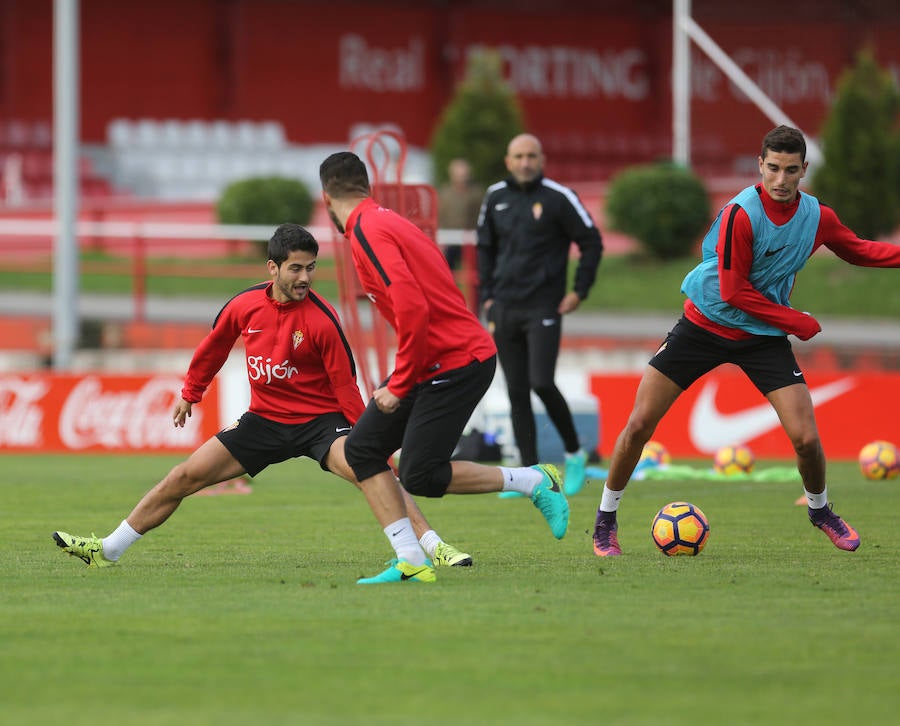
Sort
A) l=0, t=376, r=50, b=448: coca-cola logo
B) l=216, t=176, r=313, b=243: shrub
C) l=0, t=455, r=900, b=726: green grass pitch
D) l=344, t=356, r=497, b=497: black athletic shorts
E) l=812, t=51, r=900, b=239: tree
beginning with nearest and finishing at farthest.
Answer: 1. l=0, t=455, r=900, b=726: green grass pitch
2. l=344, t=356, r=497, b=497: black athletic shorts
3. l=0, t=376, r=50, b=448: coca-cola logo
4. l=812, t=51, r=900, b=239: tree
5. l=216, t=176, r=313, b=243: shrub

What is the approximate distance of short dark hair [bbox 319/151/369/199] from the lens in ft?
24.4

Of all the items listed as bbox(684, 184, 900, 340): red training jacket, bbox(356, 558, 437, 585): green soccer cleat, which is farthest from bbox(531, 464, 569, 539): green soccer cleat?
bbox(684, 184, 900, 340): red training jacket

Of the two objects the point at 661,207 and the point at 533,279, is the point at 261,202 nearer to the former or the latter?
the point at 661,207

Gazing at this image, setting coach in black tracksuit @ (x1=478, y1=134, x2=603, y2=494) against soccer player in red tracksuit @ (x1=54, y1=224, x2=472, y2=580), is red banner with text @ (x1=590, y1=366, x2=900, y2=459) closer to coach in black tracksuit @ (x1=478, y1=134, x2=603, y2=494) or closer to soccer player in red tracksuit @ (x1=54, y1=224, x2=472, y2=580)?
coach in black tracksuit @ (x1=478, y1=134, x2=603, y2=494)

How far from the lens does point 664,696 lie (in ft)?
16.9

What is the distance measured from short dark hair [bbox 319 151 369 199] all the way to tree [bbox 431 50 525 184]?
74.3 feet

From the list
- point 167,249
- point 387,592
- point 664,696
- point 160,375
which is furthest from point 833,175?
point 664,696

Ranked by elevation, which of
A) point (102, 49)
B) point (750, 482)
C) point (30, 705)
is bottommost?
point (750, 482)

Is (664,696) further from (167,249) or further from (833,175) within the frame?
(833,175)

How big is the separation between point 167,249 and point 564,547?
1416 centimetres

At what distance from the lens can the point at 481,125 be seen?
3022cm

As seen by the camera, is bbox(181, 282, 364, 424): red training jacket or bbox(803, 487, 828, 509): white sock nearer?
bbox(181, 282, 364, 424): red training jacket

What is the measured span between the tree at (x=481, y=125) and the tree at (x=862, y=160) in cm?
585

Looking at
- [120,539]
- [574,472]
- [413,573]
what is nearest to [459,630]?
[413,573]
